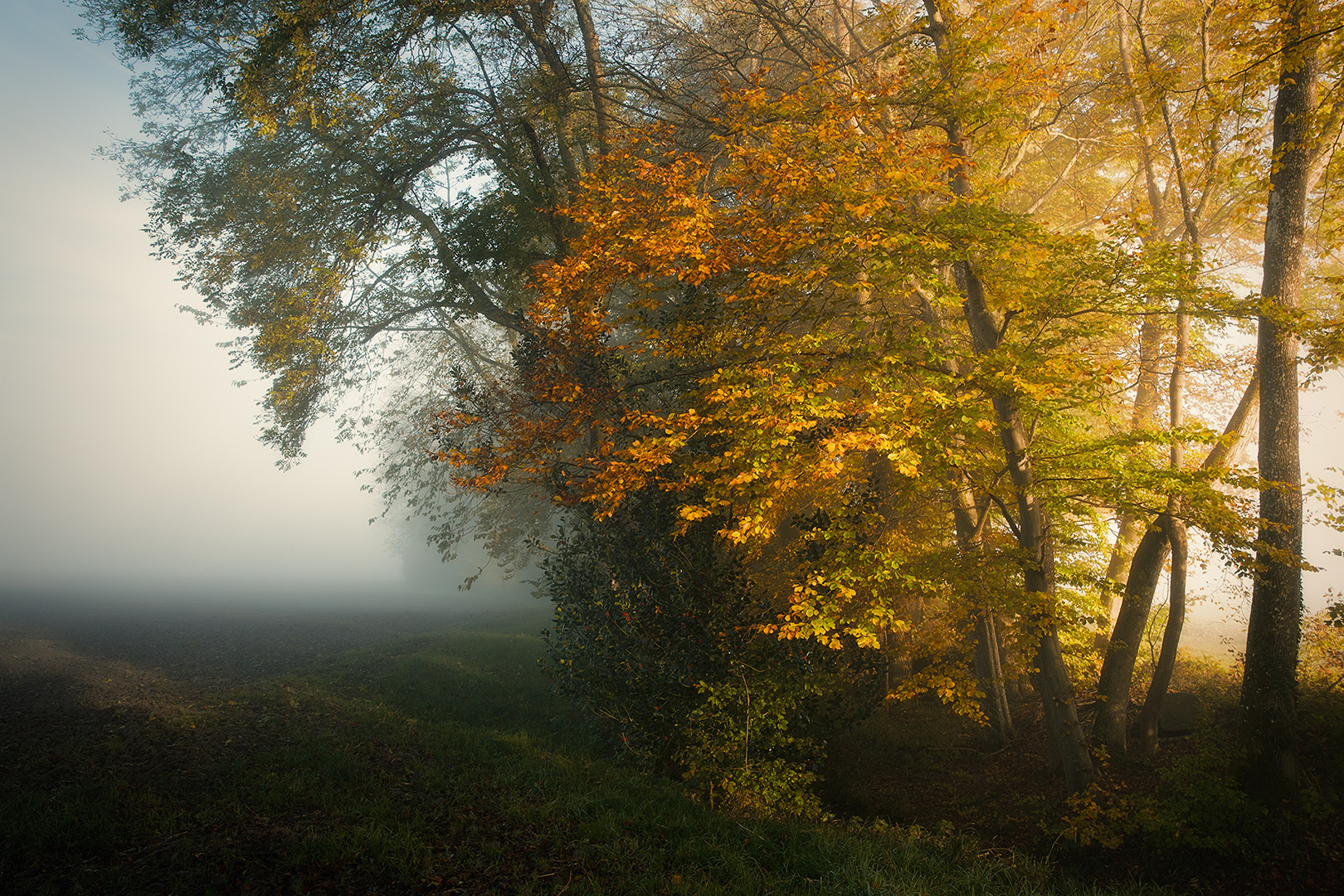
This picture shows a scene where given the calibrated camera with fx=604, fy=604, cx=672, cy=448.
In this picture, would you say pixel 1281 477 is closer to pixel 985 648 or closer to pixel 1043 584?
pixel 1043 584

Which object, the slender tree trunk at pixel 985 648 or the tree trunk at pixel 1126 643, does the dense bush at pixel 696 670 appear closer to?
the slender tree trunk at pixel 985 648

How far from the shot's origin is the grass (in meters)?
4.75

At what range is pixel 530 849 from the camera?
5418 millimetres

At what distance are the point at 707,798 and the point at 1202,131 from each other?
1251cm

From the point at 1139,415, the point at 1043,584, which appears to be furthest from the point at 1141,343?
the point at 1043,584

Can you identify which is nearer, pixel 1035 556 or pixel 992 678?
pixel 1035 556

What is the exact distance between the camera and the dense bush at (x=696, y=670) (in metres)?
7.88

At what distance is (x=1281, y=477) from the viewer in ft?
24.3

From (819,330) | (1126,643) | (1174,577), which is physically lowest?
(1126,643)

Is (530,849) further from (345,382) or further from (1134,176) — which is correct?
(1134,176)

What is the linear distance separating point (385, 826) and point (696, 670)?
12.8ft

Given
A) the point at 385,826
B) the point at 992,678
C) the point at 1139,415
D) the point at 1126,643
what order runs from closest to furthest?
the point at 385,826, the point at 1126,643, the point at 992,678, the point at 1139,415

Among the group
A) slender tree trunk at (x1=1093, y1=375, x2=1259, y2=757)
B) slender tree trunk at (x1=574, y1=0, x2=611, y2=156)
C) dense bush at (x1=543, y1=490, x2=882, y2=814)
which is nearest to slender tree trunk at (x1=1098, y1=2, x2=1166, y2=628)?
slender tree trunk at (x1=1093, y1=375, x2=1259, y2=757)

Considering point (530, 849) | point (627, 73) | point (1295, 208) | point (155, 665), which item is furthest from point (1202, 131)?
point (155, 665)
